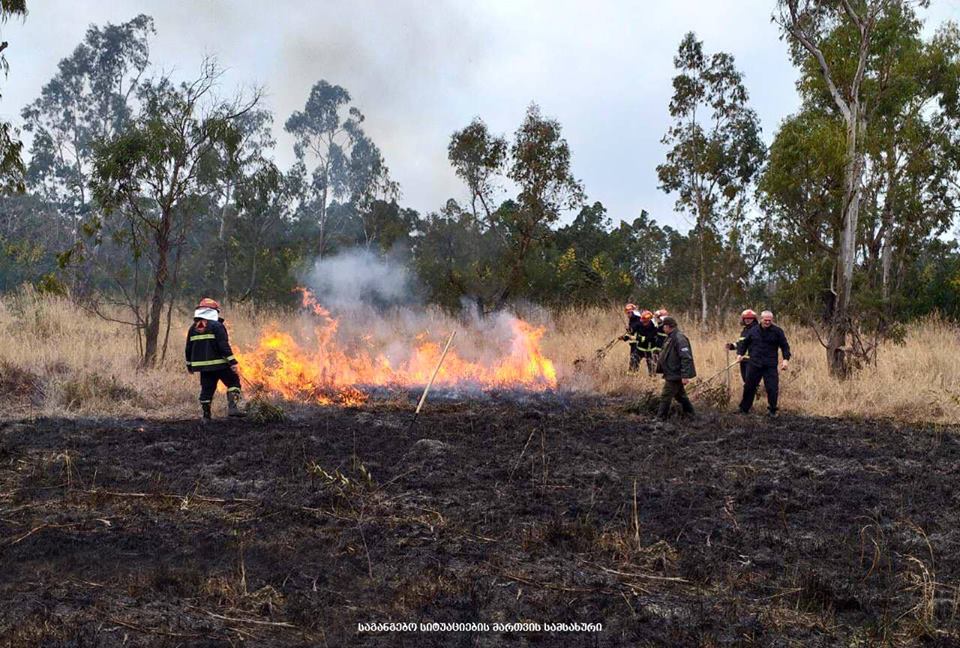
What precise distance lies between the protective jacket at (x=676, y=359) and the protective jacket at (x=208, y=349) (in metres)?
6.23

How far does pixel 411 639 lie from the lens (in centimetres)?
389

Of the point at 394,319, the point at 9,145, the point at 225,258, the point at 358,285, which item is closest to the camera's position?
the point at 9,145

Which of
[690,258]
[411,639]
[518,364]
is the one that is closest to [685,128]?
[690,258]

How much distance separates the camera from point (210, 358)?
10250 mm

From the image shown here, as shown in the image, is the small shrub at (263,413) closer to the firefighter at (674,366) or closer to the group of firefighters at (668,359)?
the group of firefighters at (668,359)

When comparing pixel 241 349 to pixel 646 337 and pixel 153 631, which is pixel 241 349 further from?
pixel 153 631

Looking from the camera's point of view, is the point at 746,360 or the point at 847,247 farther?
the point at 847,247

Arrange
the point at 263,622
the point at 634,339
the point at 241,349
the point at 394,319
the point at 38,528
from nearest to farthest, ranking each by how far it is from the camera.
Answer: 1. the point at 263,622
2. the point at 38,528
3. the point at 241,349
4. the point at 634,339
5. the point at 394,319

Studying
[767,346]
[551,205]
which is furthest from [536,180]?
[767,346]

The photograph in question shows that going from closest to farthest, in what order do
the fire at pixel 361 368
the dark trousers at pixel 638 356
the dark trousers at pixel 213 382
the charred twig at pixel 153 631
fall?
the charred twig at pixel 153 631 < the dark trousers at pixel 213 382 < the fire at pixel 361 368 < the dark trousers at pixel 638 356

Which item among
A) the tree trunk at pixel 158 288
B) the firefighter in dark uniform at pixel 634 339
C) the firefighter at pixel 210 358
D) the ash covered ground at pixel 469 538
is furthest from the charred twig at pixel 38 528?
the firefighter in dark uniform at pixel 634 339

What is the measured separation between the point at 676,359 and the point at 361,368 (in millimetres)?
6285

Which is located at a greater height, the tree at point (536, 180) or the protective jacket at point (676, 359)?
the tree at point (536, 180)

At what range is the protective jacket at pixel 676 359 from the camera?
10.5 metres
